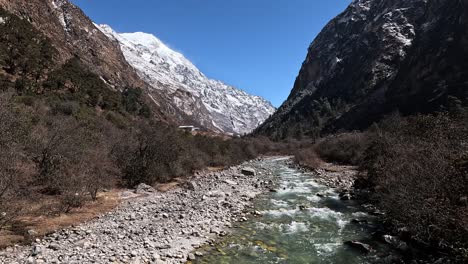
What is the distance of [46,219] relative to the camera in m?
15.2

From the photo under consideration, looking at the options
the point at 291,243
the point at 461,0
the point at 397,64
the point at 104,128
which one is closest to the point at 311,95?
the point at 397,64

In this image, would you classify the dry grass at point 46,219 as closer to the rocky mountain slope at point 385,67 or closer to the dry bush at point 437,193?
the dry bush at point 437,193

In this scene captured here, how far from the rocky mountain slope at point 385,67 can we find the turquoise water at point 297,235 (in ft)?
160

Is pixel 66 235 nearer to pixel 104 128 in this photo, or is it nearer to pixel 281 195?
pixel 281 195

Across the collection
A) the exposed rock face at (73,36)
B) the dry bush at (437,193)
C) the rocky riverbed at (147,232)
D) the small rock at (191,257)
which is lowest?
the small rock at (191,257)

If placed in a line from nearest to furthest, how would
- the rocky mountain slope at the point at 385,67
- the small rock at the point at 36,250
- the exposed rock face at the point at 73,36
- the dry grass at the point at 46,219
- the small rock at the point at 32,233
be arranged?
the small rock at the point at 36,250
the dry grass at the point at 46,219
the small rock at the point at 32,233
the exposed rock face at the point at 73,36
the rocky mountain slope at the point at 385,67

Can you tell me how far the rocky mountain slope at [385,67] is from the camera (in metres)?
85.6

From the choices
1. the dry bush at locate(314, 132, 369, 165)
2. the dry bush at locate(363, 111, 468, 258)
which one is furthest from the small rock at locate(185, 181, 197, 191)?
the dry bush at locate(314, 132, 369, 165)

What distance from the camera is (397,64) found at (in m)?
125

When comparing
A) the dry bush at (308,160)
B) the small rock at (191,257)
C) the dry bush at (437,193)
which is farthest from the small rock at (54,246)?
the dry bush at (308,160)

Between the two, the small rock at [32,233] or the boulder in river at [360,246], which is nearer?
the small rock at [32,233]

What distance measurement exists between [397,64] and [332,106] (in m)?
29.7

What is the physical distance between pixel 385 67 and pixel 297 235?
417 ft

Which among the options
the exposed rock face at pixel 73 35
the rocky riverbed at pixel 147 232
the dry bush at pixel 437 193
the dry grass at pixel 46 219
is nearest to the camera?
the dry bush at pixel 437 193
